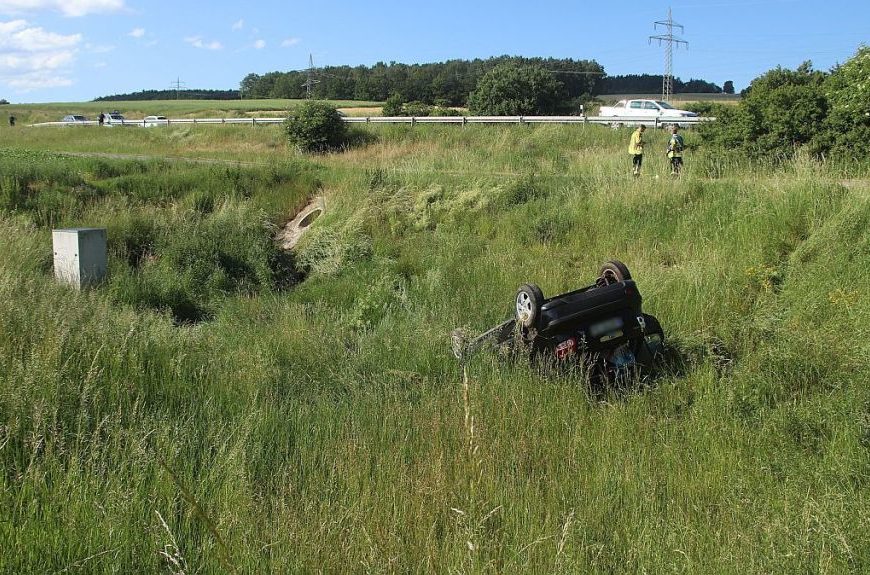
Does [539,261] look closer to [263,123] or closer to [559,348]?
[559,348]

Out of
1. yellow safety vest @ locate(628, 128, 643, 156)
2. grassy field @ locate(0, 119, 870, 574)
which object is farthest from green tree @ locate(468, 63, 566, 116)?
grassy field @ locate(0, 119, 870, 574)

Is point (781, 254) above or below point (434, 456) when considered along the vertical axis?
above

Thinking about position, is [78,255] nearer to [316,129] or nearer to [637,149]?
[637,149]

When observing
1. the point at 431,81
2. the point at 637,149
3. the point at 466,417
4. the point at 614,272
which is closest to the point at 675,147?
the point at 637,149

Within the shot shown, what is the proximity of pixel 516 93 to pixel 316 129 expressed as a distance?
18.0 metres

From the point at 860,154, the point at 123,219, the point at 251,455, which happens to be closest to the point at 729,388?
the point at 251,455

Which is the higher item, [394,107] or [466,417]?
[394,107]

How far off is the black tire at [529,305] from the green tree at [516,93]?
38.9 m

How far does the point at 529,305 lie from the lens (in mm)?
6258

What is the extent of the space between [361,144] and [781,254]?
77.3 feet

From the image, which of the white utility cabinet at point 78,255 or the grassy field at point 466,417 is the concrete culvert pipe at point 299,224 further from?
the white utility cabinet at point 78,255

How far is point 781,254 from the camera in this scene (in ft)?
31.8

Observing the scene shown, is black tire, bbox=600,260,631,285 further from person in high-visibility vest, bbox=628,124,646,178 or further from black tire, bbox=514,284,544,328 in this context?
person in high-visibility vest, bbox=628,124,646,178

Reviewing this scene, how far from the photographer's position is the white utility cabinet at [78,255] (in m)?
11.3
